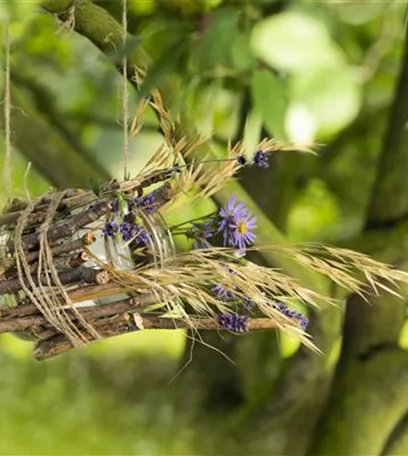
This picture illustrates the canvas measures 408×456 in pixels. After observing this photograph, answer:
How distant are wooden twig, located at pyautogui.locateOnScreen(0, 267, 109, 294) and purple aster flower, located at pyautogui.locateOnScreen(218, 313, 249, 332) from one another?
9 centimetres

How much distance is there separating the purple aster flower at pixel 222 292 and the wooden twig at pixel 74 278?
82mm

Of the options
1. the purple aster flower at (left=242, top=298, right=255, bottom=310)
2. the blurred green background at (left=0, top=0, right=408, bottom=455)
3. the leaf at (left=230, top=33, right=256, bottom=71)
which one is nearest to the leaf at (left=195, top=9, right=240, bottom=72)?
the leaf at (left=230, top=33, right=256, bottom=71)

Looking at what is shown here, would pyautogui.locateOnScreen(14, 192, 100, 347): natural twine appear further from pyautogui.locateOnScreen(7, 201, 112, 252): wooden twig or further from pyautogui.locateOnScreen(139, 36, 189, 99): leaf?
pyautogui.locateOnScreen(139, 36, 189, 99): leaf

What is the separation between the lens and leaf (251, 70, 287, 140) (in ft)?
1.34

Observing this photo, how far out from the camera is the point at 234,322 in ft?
2.17

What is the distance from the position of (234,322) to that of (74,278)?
0.12 metres

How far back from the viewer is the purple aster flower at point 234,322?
66 cm

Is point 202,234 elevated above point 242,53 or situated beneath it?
situated beneath

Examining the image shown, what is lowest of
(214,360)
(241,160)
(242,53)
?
(214,360)

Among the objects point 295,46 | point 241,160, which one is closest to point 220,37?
point 295,46

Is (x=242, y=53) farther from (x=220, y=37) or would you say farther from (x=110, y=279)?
(x=110, y=279)

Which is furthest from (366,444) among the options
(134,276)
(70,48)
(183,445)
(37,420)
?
(70,48)

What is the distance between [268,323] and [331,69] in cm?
38

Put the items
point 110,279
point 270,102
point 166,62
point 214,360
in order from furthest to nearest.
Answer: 1. point 214,360
2. point 110,279
3. point 166,62
4. point 270,102
